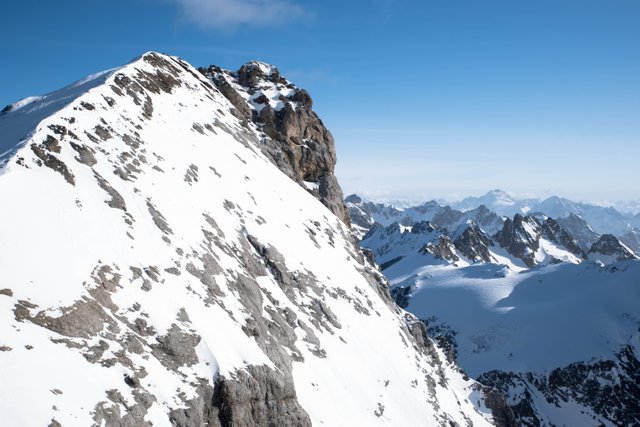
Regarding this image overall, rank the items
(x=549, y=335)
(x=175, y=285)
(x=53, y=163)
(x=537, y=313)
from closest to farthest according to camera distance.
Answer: (x=53, y=163) < (x=175, y=285) < (x=549, y=335) < (x=537, y=313)

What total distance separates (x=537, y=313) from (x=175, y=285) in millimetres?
123130

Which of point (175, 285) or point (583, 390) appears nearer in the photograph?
point (175, 285)

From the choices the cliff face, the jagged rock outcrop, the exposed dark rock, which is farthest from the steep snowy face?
the exposed dark rock

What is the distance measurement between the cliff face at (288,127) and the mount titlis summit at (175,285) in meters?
10.3

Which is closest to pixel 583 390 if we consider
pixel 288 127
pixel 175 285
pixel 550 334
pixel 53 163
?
pixel 550 334

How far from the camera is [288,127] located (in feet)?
265

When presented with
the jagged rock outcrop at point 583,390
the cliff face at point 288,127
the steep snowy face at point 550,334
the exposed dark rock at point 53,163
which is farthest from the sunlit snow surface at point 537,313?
the exposed dark rock at point 53,163

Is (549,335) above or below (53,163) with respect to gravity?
below

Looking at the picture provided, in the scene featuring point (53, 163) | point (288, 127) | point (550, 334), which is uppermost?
point (288, 127)

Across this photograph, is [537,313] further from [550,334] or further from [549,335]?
[549,335]

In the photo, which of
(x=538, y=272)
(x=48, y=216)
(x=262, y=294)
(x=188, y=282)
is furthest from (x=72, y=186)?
(x=538, y=272)

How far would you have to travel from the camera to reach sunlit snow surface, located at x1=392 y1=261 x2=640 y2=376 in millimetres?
111938

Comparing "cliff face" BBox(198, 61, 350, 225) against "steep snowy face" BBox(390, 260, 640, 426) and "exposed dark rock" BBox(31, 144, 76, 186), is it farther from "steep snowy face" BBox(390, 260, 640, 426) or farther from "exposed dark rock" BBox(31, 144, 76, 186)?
"exposed dark rock" BBox(31, 144, 76, 186)

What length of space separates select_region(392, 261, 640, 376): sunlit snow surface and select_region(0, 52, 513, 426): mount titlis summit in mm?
57552
